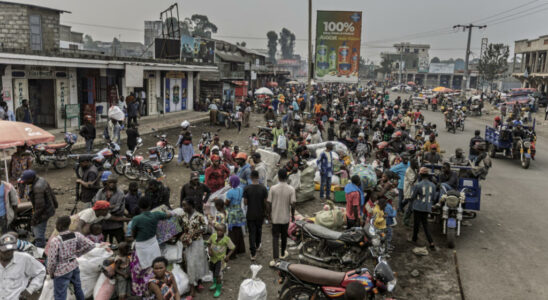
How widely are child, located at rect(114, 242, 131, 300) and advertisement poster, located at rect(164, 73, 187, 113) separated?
2114 centimetres

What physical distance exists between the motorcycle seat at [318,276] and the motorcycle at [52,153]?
9.41 metres

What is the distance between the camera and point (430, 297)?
6.17 metres

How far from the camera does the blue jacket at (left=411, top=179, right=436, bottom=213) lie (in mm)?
7586

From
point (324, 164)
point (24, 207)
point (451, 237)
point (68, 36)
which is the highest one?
point (68, 36)

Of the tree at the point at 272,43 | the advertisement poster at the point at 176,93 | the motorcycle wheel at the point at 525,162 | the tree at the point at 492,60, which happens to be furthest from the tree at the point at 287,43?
the motorcycle wheel at the point at 525,162

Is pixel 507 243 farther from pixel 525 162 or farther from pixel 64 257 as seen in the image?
pixel 525 162

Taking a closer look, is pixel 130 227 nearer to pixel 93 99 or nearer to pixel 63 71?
pixel 63 71

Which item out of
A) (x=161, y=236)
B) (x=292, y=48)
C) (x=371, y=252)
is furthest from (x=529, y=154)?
(x=292, y=48)

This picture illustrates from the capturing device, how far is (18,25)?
70.9 feet

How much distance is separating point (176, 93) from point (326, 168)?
61.2 feet

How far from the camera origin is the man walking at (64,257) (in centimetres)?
480

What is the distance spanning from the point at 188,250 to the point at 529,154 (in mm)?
13540

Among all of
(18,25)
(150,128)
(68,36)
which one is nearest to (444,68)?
(68,36)

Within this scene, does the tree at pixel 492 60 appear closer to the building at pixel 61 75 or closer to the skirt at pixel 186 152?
the building at pixel 61 75
